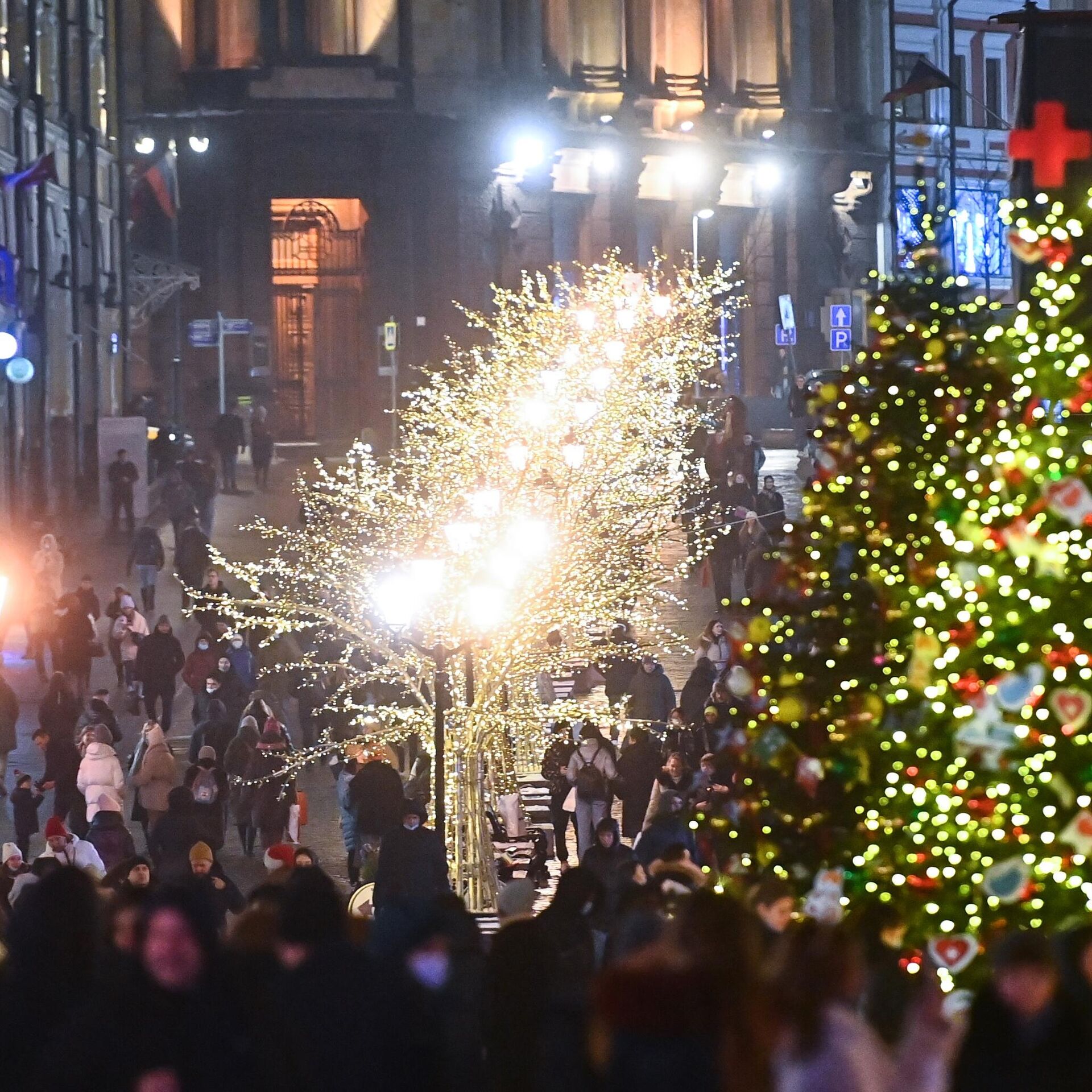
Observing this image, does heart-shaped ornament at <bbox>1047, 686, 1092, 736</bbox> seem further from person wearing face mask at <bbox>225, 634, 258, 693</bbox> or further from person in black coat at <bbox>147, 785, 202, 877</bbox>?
person wearing face mask at <bbox>225, 634, 258, 693</bbox>

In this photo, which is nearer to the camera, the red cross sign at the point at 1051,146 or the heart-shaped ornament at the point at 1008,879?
the heart-shaped ornament at the point at 1008,879

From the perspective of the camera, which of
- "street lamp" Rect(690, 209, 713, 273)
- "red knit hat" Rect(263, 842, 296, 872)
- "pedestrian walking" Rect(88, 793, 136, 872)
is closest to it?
"red knit hat" Rect(263, 842, 296, 872)

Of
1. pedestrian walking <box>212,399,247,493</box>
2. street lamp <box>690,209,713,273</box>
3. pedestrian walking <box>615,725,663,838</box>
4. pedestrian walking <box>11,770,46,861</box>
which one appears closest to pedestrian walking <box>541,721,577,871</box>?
pedestrian walking <box>615,725,663,838</box>

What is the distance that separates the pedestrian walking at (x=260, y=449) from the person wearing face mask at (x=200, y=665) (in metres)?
17.4

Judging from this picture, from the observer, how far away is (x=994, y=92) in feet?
256

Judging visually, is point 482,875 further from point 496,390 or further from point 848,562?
point 496,390

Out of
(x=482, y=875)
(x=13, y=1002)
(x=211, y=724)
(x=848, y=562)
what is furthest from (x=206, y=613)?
(x=13, y=1002)

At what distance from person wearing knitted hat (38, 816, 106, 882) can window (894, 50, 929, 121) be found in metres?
56.0

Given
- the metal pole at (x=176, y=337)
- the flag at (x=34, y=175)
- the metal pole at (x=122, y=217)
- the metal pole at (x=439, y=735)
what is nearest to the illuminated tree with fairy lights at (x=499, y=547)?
the metal pole at (x=439, y=735)

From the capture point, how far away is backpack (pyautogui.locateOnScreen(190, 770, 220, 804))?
1988cm

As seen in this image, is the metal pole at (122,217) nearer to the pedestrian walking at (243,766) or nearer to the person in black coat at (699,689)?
the person in black coat at (699,689)

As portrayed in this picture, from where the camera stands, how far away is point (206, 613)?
2883cm

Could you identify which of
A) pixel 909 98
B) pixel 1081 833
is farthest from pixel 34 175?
pixel 909 98

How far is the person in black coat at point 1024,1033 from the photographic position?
23.0 feet
